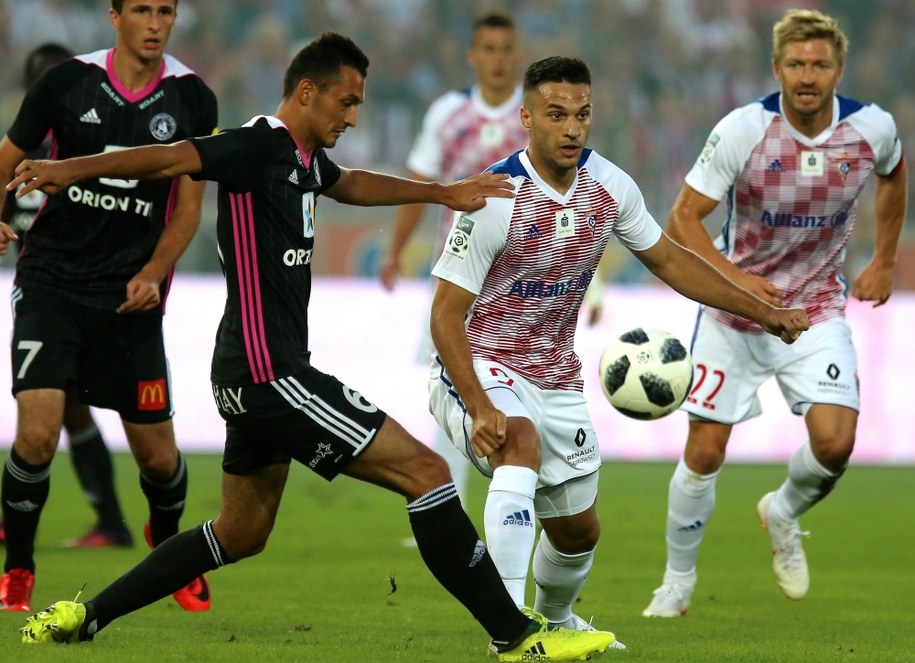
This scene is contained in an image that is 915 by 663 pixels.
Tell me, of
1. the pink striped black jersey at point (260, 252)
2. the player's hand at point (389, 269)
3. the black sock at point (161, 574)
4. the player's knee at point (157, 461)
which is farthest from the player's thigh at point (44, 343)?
the player's hand at point (389, 269)

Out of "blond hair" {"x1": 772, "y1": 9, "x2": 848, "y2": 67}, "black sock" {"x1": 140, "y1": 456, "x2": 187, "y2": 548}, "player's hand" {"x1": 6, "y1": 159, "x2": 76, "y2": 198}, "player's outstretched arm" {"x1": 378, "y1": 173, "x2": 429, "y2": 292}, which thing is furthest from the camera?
"player's outstretched arm" {"x1": 378, "y1": 173, "x2": 429, "y2": 292}

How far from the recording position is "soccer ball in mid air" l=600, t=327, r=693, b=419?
5.50 meters

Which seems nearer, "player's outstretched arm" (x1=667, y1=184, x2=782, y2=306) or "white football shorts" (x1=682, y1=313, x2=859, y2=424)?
"player's outstretched arm" (x1=667, y1=184, x2=782, y2=306)

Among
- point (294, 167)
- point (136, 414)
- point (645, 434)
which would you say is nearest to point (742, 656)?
point (294, 167)

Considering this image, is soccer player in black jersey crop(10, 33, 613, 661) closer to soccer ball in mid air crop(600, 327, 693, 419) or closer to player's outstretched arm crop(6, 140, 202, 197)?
player's outstretched arm crop(6, 140, 202, 197)

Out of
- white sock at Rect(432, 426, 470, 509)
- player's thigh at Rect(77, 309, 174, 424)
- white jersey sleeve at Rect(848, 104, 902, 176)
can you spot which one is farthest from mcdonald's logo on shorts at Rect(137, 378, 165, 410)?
white jersey sleeve at Rect(848, 104, 902, 176)

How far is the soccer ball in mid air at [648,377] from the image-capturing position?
5.50 metres

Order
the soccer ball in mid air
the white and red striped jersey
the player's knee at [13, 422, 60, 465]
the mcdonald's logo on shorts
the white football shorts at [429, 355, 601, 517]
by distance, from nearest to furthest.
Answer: the white football shorts at [429, 355, 601, 517] < the soccer ball in mid air < the player's knee at [13, 422, 60, 465] < the mcdonald's logo on shorts < the white and red striped jersey

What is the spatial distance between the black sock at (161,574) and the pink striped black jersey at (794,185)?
2.93m

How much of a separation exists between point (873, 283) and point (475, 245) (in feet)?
8.73

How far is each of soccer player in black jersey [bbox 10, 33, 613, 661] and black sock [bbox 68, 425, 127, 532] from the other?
341cm

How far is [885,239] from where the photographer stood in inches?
283

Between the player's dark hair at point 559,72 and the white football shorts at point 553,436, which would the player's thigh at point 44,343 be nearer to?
the white football shorts at point 553,436

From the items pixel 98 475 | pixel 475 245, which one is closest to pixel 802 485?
pixel 475 245
